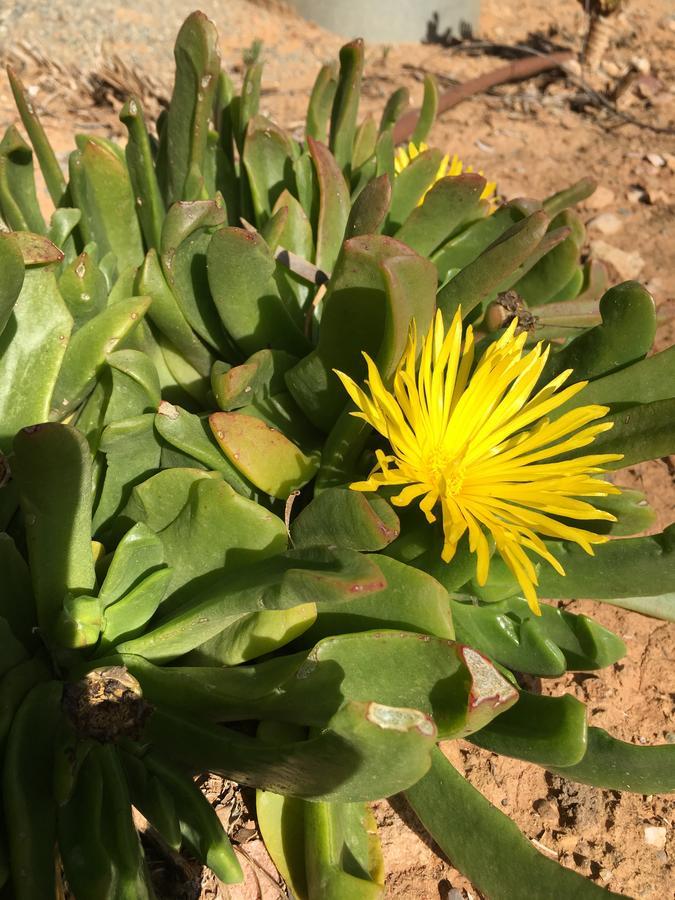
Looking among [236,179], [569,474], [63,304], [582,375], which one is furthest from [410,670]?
[236,179]

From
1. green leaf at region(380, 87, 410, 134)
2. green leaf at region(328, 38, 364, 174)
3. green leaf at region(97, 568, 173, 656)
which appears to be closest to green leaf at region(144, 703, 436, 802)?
green leaf at region(97, 568, 173, 656)

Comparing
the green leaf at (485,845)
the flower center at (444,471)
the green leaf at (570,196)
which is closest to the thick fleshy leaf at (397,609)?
the flower center at (444,471)

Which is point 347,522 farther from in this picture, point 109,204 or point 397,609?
point 109,204

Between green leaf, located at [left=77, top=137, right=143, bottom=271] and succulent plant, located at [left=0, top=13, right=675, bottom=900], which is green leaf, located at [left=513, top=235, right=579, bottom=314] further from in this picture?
green leaf, located at [left=77, top=137, right=143, bottom=271]

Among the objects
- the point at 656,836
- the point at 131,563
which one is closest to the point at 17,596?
the point at 131,563

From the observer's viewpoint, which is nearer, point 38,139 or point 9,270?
point 9,270

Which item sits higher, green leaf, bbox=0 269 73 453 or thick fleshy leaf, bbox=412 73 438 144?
thick fleshy leaf, bbox=412 73 438 144
